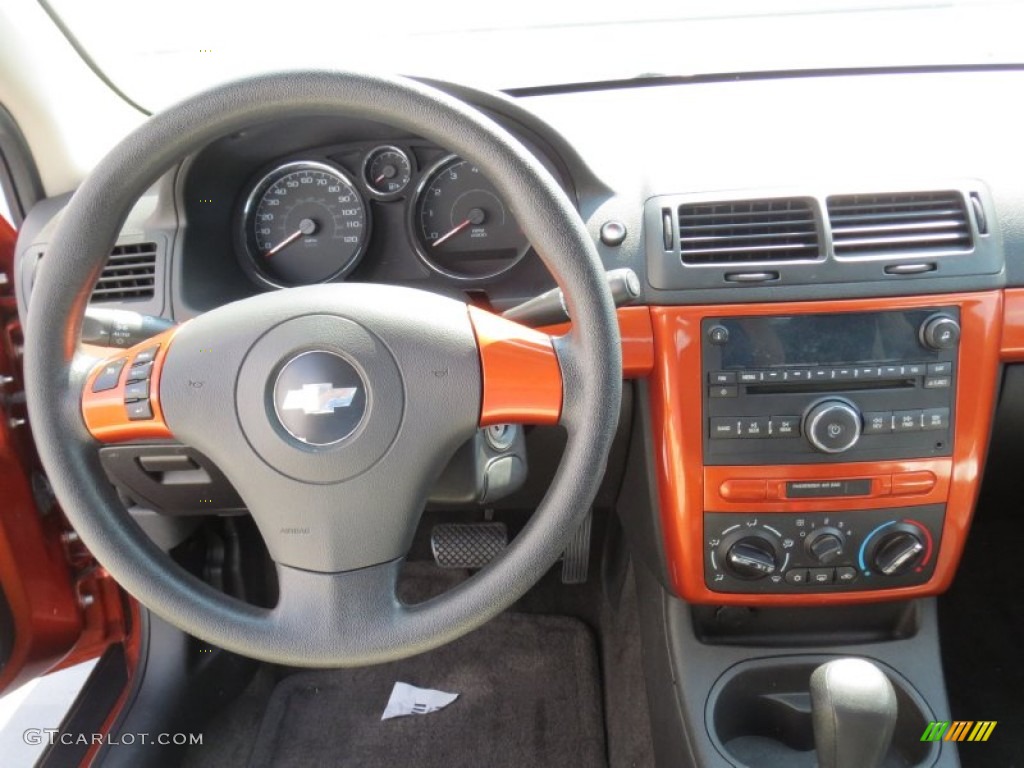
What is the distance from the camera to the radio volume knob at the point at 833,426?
3.97 ft

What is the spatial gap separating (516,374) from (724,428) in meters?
0.48

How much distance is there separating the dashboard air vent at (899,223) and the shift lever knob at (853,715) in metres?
0.58

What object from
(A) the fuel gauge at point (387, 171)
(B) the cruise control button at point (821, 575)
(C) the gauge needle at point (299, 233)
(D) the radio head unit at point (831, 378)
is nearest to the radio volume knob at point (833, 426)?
(D) the radio head unit at point (831, 378)

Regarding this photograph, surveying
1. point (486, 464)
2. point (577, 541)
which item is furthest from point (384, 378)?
point (577, 541)

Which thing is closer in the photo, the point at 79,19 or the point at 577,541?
the point at 79,19

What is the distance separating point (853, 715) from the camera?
1.07 metres

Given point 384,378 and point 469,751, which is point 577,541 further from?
point 384,378

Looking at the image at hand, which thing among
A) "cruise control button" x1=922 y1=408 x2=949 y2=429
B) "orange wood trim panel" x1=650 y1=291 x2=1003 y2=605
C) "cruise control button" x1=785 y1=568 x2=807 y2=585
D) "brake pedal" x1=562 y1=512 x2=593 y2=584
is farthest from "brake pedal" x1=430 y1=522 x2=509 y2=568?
"cruise control button" x1=922 y1=408 x2=949 y2=429

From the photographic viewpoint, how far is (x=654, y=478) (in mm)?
1333

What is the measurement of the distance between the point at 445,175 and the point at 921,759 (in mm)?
1212

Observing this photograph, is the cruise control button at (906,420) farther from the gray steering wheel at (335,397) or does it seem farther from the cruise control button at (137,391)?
the cruise control button at (137,391)

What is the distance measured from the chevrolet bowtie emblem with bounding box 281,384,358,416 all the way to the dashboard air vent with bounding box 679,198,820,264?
1.89 ft

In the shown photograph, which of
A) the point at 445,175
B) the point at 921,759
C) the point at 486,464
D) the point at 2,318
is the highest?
the point at 445,175

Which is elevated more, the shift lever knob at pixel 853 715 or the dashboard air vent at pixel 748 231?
the dashboard air vent at pixel 748 231
